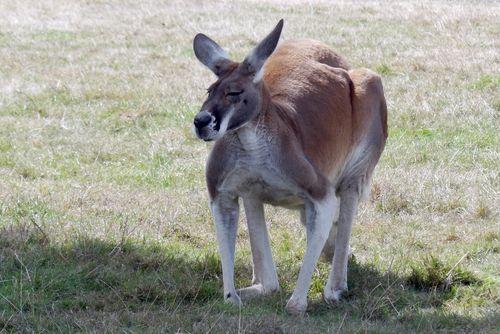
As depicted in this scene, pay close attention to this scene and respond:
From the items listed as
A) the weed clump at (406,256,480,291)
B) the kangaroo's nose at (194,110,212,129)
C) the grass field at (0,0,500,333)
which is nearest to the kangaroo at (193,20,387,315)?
the kangaroo's nose at (194,110,212,129)

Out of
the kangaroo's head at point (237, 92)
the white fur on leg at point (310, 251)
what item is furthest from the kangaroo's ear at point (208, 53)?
the white fur on leg at point (310, 251)

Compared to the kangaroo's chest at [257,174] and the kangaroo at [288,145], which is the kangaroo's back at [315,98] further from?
the kangaroo's chest at [257,174]

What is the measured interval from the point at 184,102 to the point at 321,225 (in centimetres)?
535

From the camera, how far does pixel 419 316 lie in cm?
541

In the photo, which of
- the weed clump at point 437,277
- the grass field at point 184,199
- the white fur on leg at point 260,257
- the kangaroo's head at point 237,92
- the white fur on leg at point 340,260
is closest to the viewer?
the kangaroo's head at point 237,92

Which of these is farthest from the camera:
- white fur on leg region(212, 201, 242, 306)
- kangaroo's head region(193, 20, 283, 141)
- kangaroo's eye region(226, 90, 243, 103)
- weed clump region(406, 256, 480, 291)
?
weed clump region(406, 256, 480, 291)

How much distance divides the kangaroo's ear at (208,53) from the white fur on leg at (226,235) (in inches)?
31.3

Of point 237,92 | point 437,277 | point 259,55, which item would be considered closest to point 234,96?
point 237,92

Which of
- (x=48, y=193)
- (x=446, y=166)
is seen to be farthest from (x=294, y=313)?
(x=446, y=166)

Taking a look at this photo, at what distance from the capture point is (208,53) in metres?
5.63

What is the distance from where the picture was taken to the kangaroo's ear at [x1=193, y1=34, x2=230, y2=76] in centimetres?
556

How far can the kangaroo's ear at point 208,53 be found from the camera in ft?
18.2

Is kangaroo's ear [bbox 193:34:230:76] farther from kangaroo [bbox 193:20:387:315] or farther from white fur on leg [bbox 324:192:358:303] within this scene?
white fur on leg [bbox 324:192:358:303]

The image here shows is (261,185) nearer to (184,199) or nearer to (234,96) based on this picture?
(234,96)
